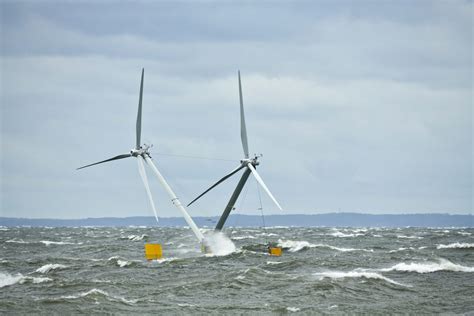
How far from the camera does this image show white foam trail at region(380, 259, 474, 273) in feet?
211

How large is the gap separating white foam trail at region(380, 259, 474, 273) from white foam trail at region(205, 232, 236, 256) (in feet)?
75.8

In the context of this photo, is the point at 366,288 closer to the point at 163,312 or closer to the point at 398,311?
the point at 398,311

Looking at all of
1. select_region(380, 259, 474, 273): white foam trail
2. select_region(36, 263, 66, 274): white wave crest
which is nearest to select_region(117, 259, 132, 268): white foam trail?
select_region(36, 263, 66, 274): white wave crest

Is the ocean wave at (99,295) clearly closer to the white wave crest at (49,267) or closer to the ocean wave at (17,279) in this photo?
the ocean wave at (17,279)

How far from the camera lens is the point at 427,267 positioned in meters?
66.2

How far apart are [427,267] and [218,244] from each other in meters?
28.6

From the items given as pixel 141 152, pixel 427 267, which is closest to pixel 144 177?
pixel 141 152

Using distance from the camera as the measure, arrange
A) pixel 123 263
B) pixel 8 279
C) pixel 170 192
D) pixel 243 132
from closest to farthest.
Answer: pixel 8 279 → pixel 123 263 → pixel 170 192 → pixel 243 132

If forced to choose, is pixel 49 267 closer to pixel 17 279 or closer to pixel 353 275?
pixel 17 279

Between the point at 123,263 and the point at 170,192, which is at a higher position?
the point at 170,192

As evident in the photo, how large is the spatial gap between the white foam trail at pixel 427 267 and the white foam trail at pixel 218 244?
2312 centimetres

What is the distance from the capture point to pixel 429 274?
6144 centimetres

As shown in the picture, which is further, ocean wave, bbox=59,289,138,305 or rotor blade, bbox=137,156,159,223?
rotor blade, bbox=137,156,159,223

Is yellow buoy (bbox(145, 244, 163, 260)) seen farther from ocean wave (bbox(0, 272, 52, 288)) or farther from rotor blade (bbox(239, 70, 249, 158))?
ocean wave (bbox(0, 272, 52, 288))
